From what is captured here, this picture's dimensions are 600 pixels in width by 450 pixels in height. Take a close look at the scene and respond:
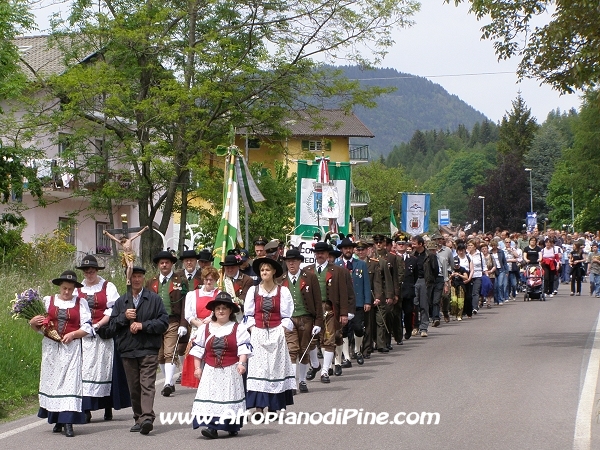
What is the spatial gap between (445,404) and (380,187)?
96.7 meters

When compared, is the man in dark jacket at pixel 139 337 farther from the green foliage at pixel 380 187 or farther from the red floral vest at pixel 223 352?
the green foliage at pixel 380 187

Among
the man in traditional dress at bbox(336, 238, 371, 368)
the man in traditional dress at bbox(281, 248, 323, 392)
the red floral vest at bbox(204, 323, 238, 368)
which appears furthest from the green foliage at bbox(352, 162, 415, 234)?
the red floral vest at bbox(204, 323, 238, 368)

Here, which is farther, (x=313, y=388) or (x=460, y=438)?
(x=313, y=388)

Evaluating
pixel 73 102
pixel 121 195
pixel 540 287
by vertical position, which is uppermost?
pixel 73 102

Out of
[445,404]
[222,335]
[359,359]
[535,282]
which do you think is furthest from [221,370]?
[535,282]

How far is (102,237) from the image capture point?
165 feet

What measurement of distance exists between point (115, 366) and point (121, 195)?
878 inches

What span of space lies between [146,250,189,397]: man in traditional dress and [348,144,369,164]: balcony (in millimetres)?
75214

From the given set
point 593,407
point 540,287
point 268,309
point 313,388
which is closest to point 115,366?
point 268,309

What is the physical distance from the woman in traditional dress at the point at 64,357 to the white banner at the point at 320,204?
1396 centimetres

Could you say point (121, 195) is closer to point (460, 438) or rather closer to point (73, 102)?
point (73, 102)

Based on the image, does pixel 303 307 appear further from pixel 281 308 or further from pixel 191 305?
pixel 281 308

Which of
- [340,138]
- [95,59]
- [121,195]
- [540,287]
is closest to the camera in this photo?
[540,287]

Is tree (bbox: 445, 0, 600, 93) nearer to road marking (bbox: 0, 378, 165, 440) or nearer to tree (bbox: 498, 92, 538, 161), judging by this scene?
road marking (bbox: 0, 378, 165, 440)
